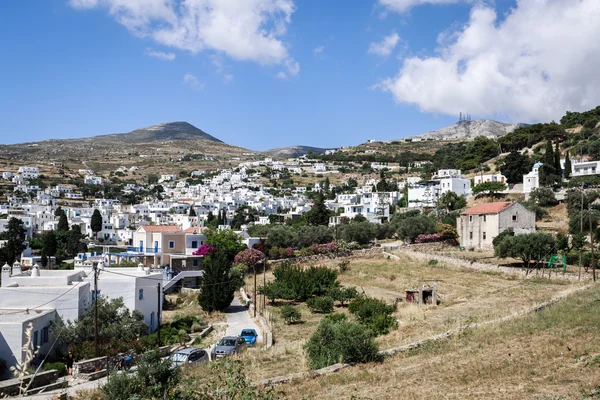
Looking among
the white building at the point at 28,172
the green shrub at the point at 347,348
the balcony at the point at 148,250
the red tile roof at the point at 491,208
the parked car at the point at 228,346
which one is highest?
the white building at the point at 28,172

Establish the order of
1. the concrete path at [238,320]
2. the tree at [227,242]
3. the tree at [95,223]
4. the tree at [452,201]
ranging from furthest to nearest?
the tree at [95,223] → the tree at [452,201] → the tree at [227,242] → the concrete path at [238,320]

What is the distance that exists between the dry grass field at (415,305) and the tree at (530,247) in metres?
2.39

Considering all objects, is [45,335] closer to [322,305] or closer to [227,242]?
[322,305]

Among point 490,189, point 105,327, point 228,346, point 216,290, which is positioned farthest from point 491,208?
point 105,327

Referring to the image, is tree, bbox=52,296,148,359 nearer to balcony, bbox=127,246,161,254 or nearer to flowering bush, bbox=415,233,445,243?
balcony, bbox=127,246,161,254

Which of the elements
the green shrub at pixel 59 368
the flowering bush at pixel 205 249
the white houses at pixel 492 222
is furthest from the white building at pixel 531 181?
the green shrub at pixel 59 368

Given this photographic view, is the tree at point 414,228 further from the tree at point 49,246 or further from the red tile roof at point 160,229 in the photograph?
the tree at point 49,246

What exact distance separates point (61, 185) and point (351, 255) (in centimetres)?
12368

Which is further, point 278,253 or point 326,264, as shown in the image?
point 278,253

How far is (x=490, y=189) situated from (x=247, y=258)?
37.4 metres

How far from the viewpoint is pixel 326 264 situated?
163 ft

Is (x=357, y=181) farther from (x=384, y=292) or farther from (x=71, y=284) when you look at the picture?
(x=71, y=284)

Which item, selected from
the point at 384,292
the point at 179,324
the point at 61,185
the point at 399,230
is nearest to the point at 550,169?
the point at 399,230

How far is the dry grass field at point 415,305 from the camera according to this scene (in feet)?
66.2
